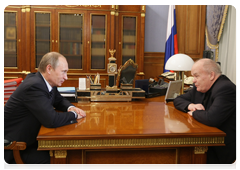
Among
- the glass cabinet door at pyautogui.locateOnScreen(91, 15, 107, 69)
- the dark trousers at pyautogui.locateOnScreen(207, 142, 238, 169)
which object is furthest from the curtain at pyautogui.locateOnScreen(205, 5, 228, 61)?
the dark trousers at pyautogui.locateOnScreen(207, 142, 238, 169)

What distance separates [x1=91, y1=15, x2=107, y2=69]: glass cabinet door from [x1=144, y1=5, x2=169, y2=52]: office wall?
3.77 ft

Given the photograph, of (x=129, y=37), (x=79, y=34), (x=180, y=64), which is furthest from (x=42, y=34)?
(x=180, y=64)

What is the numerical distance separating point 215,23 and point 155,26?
145 centimetres

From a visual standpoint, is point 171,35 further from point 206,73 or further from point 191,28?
point 206,73

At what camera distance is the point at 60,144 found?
4.90ft

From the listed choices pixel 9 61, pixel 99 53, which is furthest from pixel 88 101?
pixel 9 61

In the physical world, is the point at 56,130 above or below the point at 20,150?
Result: above

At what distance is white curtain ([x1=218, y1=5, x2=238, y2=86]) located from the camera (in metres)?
4.10

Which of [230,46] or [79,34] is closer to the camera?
[230,46]

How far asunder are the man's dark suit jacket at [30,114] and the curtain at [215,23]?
3.99m

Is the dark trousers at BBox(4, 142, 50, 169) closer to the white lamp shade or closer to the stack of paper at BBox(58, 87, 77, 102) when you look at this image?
the stack of paper at BBox(58, 87, 77, 102)

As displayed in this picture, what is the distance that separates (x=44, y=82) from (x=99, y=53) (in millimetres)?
3535

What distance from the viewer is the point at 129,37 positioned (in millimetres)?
5375
